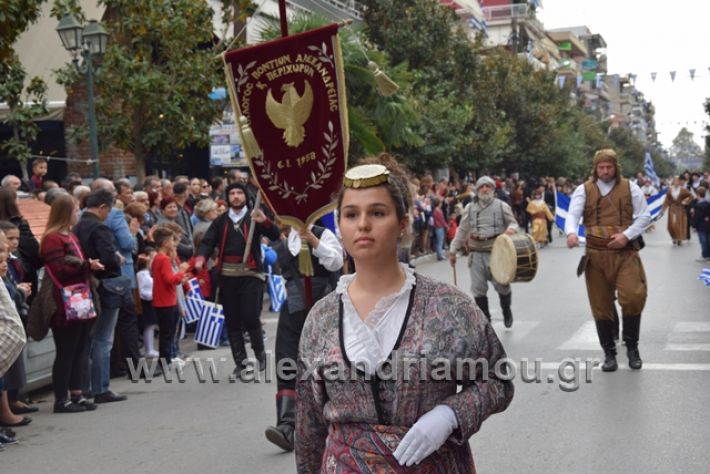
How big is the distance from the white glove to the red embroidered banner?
306 centimetres

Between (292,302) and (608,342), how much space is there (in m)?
3.55

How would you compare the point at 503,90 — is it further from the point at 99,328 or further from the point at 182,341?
the point at 99,328

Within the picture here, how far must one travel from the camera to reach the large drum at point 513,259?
12.0 meters

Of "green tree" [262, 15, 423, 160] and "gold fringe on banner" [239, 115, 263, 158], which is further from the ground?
"green tree" [262, 15, 423, 160]

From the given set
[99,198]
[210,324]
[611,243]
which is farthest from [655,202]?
[99,198]

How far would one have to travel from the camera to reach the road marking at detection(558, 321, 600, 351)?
37.1ft

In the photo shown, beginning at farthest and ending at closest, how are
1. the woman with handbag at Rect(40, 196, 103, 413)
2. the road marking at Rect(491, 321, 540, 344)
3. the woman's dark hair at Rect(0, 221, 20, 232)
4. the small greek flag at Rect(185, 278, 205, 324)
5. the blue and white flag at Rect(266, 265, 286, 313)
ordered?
1. the blue and white flag at Rect(266, 265, 286, 313)
2. the road marking at Rect(491, 321, 540, 344)
3. the small greek flag at Rect(185, 278, 205, 324)
4. the woman with handbag at Rect(40, 196, 103, 413)
5. the woman's dark hair at Rect(0, 221, 20, 232)

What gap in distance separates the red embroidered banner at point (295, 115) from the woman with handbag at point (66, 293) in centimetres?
Result: 305

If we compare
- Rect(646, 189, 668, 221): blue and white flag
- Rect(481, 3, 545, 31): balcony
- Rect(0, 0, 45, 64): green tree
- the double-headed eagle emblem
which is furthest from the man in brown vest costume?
Rect(481, 3, 545, 31): balcony

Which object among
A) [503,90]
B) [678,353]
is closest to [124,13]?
[678,353]

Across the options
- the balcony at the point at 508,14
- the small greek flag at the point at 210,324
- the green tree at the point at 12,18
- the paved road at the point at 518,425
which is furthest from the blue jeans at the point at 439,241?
the balcony at the point at 508,14

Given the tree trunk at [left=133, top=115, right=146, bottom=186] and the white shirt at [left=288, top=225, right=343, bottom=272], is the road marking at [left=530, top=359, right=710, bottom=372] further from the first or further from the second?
the tree trunk at [left=133, top=115, right=146, bottom=186]

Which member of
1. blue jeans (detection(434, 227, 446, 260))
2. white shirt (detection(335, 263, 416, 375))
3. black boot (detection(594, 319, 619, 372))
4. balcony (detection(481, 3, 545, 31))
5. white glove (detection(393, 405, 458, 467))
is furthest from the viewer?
balcony (detection(481, 3, 545, 31))

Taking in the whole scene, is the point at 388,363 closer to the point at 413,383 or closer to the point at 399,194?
the point at 413,383
